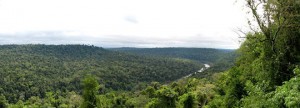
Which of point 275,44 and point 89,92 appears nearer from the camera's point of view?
point 275,44

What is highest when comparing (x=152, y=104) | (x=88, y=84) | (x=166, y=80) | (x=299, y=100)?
(x=299, y=100)

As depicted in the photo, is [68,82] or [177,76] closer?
[68,82]

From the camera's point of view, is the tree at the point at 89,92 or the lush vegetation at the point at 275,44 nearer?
the lush vegetation at the point at 275,44

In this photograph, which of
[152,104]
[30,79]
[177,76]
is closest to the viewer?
[152,104]

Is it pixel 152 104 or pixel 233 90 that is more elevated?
pixel 233 90

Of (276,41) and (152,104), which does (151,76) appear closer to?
(152,104)

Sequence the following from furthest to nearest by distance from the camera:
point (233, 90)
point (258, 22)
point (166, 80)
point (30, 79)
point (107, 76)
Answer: point (166, 80), point (107, 76), point (30, 79), point (233, 90), point (258, 22)

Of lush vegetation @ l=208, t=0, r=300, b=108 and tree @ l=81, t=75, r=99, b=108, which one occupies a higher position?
lush vegetation @ l=208, t=0, r=300, b=108

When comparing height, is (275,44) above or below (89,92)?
above

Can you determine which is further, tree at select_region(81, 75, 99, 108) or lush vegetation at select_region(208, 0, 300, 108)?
tree at select_region(81, 75, 99, 108)

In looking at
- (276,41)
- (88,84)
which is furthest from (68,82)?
(276,41)

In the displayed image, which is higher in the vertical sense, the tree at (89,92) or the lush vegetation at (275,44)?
the lush vegetation at (275,44)
